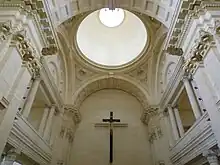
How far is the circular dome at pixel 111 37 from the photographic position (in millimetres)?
15647

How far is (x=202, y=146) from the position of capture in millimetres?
7137

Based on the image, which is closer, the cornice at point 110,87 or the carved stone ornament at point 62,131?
the carved stone ornament at point 62,131

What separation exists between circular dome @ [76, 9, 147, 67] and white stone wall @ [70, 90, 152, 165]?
265 cm

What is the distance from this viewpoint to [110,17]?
1730cm

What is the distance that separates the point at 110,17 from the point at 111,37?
65.6 inches

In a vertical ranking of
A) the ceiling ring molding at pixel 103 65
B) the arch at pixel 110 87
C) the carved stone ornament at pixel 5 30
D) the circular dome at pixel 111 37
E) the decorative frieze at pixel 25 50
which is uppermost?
the circular dome at pixel 111 37

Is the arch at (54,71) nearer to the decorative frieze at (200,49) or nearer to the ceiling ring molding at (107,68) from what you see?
the ceiling ring molding at (107,68)

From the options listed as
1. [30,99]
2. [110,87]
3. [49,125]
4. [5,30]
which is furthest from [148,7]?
[110,87]

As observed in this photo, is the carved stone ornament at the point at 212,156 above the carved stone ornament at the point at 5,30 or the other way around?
the other way around

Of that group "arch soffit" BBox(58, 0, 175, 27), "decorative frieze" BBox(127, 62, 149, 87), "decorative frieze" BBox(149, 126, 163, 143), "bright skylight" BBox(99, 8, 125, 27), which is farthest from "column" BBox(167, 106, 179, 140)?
"bright skylight" BBox(99, 8, 125, 27)

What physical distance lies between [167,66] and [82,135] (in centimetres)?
685

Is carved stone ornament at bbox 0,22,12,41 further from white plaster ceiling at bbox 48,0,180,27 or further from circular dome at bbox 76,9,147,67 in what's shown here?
circular dome at bbox 76,9,147,67

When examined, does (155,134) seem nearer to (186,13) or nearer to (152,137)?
(152,137)

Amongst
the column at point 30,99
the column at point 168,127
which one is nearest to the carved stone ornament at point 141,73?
the column at point 168,127
